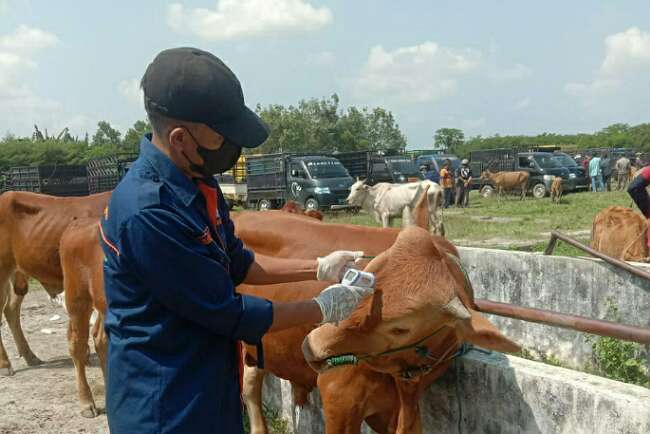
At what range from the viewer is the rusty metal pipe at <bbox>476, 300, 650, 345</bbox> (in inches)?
104

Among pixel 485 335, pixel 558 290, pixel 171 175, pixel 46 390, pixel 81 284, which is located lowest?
pixel 46 390

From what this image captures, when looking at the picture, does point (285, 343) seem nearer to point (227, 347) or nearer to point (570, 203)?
point (227, 347)

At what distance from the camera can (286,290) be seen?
3.46m

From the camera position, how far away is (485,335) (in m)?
2.51

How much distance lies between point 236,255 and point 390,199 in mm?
15409

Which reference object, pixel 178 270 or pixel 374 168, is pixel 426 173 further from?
pixel 178 270

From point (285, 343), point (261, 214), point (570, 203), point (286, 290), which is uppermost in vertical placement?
point (261, 214)

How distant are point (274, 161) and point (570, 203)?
10.1 metres

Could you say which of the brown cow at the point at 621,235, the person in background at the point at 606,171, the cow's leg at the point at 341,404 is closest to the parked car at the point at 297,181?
the person in background at the point at 606,171

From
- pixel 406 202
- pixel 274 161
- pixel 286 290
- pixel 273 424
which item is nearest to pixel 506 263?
pixel 273 424

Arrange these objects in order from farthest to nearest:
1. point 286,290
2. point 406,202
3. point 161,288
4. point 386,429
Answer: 1. point 406,202
2. point 286,290
3. point 386,429
4. point 161,288

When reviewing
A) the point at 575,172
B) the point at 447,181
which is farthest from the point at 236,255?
the point at 575,172

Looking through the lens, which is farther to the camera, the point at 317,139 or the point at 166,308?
the point at 317,139

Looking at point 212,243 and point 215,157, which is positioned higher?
point 215,157
